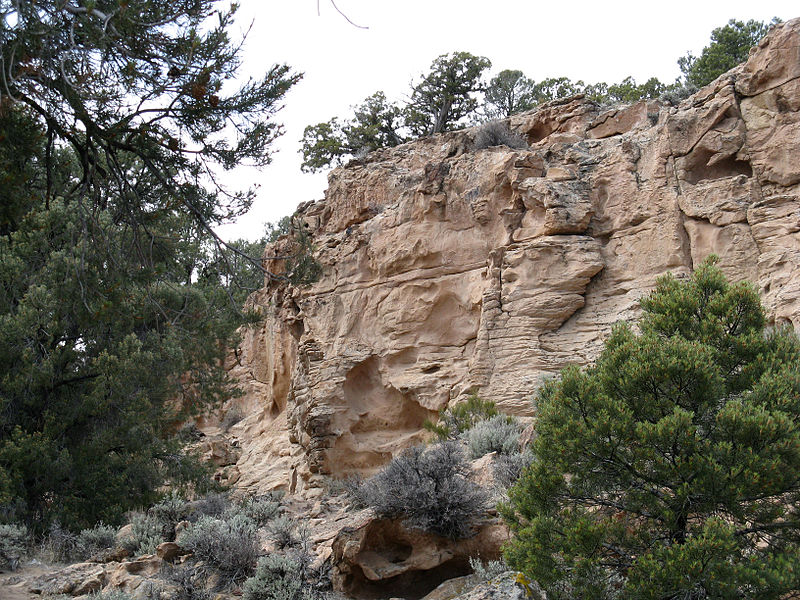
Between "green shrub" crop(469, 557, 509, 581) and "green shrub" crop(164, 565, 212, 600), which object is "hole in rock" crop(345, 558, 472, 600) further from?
"green shrub" crop(164, 565, 212, 600)

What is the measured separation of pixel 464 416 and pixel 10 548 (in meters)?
6.90

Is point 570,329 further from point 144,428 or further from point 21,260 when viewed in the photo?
point 21,260

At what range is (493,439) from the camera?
10.6 m

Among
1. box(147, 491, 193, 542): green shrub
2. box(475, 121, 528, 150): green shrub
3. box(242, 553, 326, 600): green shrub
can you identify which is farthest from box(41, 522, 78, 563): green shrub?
box(475, 121, 528, 150): green shrub

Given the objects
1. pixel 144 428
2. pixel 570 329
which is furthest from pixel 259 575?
pixel 570 329

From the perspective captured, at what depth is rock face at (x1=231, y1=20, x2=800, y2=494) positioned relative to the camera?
12297 millimetres

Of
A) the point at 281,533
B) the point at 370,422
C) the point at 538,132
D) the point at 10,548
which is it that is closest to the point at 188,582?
the point at 281,533

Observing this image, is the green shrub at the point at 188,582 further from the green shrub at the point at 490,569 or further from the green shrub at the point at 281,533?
A: the green shrub at the point at 490,569

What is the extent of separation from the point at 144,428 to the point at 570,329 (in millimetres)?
7454

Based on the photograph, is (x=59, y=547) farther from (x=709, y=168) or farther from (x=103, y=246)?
(x=709, y=168)

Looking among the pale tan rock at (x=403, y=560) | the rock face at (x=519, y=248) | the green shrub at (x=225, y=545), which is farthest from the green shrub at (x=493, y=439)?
the green shrub at (x=225, y=545)

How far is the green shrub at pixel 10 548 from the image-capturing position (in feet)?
28.2

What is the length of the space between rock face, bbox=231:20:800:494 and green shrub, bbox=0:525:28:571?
5.29m

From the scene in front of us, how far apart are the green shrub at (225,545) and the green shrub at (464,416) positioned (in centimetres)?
449
